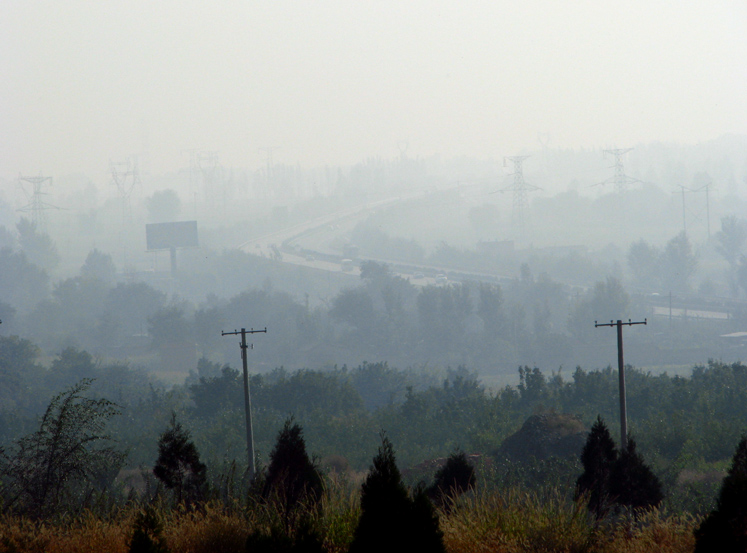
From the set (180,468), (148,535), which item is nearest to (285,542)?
(148,535)

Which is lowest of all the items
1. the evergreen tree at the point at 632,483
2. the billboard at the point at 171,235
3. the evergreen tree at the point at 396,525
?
the evergreen tree at the point at 632,483

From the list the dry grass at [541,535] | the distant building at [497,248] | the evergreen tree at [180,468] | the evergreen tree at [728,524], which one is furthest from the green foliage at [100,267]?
the evergreen tree at [728,524]

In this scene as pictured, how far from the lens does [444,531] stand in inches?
309

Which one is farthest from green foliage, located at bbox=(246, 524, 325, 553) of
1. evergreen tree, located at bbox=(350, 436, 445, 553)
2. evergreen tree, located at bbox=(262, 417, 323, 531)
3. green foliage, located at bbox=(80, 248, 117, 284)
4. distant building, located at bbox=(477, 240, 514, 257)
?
green foliage, located at bbox=(80, 248, 117, 284)

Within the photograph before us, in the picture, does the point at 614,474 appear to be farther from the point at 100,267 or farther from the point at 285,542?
the point at 100,267

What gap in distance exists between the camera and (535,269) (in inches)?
4717

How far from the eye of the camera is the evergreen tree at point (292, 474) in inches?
397

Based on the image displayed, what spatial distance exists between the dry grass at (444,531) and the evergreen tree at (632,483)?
14.7 feet

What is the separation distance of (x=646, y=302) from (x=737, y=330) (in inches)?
628

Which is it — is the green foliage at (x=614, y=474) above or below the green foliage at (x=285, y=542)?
below

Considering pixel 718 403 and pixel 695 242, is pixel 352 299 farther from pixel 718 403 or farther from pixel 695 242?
pixel 695 242

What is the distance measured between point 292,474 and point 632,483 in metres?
6.59

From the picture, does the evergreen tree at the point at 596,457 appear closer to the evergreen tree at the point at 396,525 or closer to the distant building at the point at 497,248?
the evergreen tree at the point at 396,525

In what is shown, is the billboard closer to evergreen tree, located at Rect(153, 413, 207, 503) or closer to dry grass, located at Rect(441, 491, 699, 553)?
evergreen tree, located at Rect(153, 413, 207, 503)
